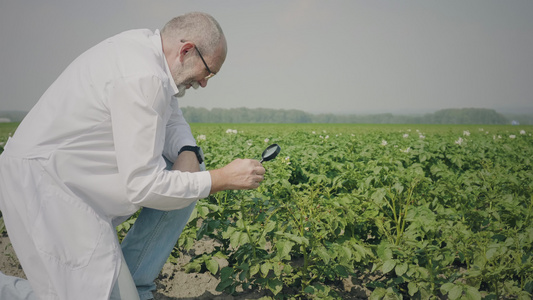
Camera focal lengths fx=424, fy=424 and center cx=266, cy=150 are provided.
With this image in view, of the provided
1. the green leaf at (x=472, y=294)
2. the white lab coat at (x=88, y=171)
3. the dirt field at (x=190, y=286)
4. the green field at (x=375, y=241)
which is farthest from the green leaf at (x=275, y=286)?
the green leaf at (x=472, y=294)

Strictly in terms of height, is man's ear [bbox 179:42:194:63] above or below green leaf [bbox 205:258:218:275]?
above

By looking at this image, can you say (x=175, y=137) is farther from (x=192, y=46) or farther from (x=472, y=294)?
(x=472, y=294)

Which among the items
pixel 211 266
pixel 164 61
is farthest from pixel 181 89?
pixel 211 266

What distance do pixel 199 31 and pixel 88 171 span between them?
75 cm

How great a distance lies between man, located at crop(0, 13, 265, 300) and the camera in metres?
1.67

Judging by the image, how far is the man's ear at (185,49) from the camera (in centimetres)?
183

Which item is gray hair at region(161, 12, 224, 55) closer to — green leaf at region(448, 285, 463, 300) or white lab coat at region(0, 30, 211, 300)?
white lab coat at region(0, 30, 211, 300)

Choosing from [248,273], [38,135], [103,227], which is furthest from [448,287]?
[38,135]

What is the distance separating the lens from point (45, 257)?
5.55 feet

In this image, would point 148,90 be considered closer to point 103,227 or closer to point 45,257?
point 103,227

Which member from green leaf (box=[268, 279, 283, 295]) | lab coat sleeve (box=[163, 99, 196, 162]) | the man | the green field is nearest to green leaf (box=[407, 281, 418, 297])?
the green field

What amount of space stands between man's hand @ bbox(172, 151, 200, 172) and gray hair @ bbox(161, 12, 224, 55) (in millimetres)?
580

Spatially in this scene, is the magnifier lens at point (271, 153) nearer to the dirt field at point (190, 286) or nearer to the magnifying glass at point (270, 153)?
the magnifying glass at point (270, 153)

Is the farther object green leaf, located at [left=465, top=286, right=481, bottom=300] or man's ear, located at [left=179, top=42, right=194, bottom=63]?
green leaf, located at [left=465, top=286, right=481, bottom=300]
